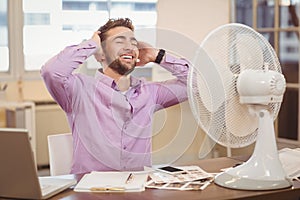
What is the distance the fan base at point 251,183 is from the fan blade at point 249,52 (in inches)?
13.5

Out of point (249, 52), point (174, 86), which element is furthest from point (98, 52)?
point (249, 52)

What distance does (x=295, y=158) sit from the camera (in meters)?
1.83

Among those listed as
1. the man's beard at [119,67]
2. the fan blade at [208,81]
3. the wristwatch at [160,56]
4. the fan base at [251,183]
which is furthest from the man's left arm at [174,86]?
the fan base at [251,183]

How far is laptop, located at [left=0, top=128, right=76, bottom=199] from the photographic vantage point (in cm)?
137

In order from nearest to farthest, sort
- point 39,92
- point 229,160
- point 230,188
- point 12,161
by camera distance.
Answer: point 12,161 → point 230,188 → point 229,160 → point 39,92

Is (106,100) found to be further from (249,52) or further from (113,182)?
(249,52)

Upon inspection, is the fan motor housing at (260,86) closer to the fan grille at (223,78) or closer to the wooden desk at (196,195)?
the fan grille at (223,78)

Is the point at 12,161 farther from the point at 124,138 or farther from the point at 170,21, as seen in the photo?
the point at 170,21

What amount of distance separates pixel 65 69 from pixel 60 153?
414mm

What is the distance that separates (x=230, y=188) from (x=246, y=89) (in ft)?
0.97

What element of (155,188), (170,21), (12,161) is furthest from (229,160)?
(170,21)

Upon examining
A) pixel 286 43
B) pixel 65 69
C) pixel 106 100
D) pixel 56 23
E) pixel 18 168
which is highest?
pixel 56 23

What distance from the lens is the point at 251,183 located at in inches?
60.4

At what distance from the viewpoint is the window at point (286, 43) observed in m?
3.81
